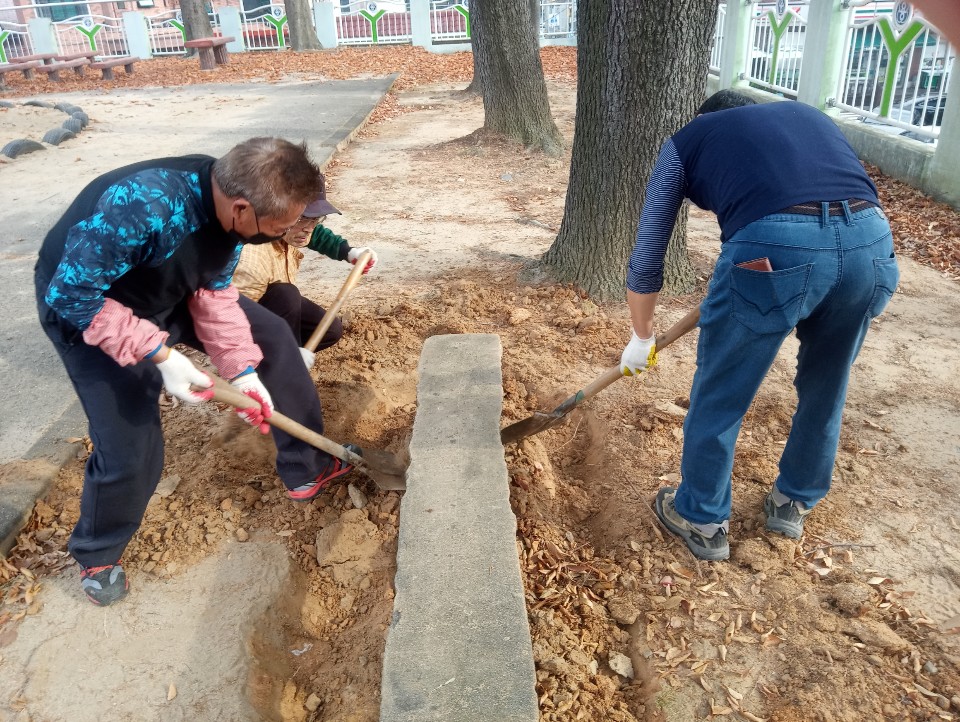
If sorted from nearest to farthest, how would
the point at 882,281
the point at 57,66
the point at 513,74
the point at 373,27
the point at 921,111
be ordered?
the point at 882,281 → the point at 921,111 → the point at 513,74 → the point at 57,66 → the point at 373,27

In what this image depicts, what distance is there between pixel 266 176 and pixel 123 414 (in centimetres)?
95

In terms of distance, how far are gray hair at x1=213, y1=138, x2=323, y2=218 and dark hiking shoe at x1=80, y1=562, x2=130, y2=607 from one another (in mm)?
1459

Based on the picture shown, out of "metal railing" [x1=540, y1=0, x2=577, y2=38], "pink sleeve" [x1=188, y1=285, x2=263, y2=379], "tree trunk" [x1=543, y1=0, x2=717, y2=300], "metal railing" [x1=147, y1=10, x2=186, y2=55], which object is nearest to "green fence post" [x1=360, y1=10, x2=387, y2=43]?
"metal railing" [x1=540, y1=0, x2=577, y2=38]

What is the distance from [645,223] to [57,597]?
8.04 ft

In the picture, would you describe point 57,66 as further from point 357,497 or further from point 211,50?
point 357,497

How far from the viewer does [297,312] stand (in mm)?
3473

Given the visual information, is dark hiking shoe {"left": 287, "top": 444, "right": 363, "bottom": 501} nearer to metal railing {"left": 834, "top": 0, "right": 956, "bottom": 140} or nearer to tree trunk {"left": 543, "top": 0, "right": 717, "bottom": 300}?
tree trunk {"left": 543, "top": 0, "right": 717, "bottom": 300}

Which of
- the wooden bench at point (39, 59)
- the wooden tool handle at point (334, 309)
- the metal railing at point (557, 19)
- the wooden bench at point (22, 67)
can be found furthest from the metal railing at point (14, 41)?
the wooden tool handle at point (334, 309)

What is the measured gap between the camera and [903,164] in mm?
7113

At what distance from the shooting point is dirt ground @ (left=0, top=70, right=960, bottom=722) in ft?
7.22

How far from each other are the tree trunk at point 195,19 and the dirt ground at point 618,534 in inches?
730

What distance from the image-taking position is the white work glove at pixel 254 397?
2619 millimetres

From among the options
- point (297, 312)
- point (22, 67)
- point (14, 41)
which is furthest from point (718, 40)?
point (14, 41)

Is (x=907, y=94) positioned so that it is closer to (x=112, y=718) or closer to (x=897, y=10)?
(x=897, y=10)
